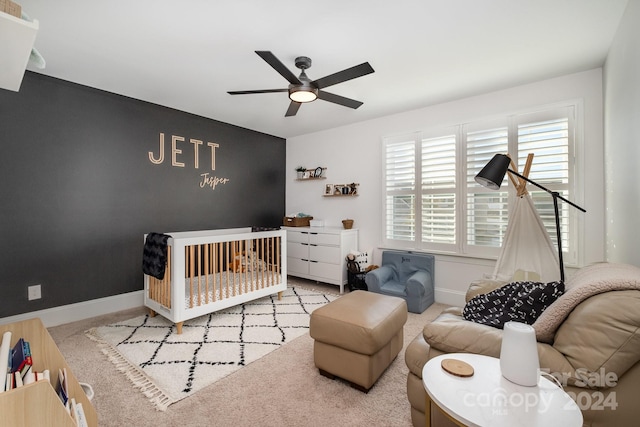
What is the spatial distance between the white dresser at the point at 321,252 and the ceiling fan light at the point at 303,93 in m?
1.99

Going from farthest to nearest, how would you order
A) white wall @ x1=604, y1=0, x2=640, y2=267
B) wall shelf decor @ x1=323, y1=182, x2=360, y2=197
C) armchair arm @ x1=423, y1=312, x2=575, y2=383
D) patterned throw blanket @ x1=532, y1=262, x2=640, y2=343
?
wall shelf decor @ x1=323, y1=182, x2=360, y2=197
white wall @ x1=604, y1=0, x2=640, y2=267
armchair arm @ x1=423, y1=312, x2=575, y2=383
patterned throw blanket @ x1=532, y1=262, x2=640, y2=343

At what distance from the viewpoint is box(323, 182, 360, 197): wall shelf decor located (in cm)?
421

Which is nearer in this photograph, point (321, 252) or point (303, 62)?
point (303, 62)

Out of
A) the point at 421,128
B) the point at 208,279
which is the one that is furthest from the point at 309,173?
the point at 208,279

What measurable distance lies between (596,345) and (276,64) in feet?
7.11

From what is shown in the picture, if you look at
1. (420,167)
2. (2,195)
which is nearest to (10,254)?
(2,195)

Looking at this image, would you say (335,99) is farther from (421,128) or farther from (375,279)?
(375,279)

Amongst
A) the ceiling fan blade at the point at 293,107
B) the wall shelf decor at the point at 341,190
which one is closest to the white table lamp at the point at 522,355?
the ceiling fan blade at the point at 293,107

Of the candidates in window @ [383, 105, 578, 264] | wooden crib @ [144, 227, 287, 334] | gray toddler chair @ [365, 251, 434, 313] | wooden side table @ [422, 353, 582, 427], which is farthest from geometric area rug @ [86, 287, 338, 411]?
window @ [383, 105, 578, 264]

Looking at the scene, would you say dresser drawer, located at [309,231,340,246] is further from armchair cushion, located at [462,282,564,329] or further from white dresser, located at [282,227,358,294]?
armchair cushion, located at [462,282,564,329]

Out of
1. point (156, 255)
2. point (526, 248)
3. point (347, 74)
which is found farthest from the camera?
point (156, 255)

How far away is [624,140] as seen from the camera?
1.87 metres

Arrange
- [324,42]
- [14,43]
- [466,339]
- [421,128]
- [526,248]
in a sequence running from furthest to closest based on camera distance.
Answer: [421,128], [526,248], [324,42], [466,339], [14,43]

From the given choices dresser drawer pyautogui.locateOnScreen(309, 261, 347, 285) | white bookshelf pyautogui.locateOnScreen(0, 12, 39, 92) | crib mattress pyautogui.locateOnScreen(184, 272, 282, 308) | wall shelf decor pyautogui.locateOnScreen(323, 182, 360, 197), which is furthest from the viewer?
wall shelf decor pyautogui.locateOnScreen(323, 182, 360, 197)
